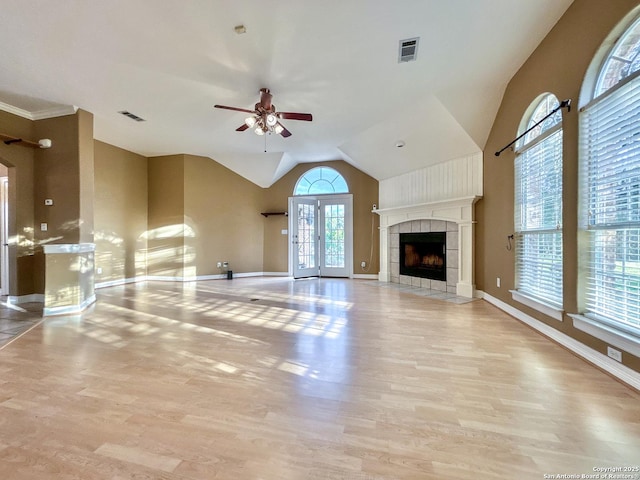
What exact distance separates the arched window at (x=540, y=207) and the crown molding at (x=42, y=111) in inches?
253

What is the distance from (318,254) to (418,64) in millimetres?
5358

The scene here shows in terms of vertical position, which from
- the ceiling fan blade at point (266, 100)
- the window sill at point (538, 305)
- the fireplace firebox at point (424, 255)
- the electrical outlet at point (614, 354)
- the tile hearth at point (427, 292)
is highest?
the ceiling fan blade at point (266, 100)

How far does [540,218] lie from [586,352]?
1.51 metres

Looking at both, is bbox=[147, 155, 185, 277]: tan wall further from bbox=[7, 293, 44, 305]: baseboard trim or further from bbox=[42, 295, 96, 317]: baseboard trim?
bbox=[42, 295, 96, 317]: baseboard trim

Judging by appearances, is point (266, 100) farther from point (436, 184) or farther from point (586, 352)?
point (586, 352)

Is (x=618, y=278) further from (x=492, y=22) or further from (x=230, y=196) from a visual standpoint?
(x=230, y=196)

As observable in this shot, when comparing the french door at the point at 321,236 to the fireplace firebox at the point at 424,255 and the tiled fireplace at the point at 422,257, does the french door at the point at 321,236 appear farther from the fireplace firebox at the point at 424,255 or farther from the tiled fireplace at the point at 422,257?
the fireplace firebox at the point at 424,255

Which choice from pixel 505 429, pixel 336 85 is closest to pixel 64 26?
pixel 336 85

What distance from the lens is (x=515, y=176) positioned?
12.5ft

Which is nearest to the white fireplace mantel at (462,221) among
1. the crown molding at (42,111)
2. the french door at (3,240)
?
the crown molding at (42,111)

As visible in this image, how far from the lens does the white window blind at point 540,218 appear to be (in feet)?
9.66

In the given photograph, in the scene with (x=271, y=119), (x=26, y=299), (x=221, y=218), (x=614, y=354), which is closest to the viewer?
(x=614, y=354)

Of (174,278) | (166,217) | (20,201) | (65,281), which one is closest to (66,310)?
(65,281)

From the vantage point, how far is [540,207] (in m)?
3.26
